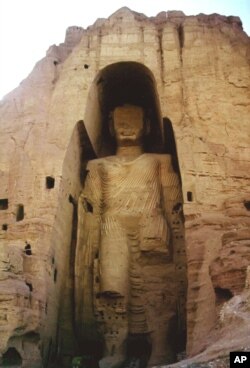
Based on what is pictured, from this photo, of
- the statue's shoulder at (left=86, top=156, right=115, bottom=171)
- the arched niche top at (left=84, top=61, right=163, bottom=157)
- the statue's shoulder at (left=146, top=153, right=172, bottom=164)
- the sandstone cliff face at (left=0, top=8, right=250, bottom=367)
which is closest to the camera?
the sandstone cliff face at (left=0, top=8, right=250, bottom=367)

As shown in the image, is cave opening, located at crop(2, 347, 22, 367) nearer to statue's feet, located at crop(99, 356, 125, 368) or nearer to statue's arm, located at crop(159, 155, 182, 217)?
statue's feet, located at crop(99, 356, 125, 368)

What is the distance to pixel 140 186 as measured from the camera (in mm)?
10742

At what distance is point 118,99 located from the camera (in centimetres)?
1272

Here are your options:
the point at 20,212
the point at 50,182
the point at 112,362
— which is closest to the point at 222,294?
the point at 112,362

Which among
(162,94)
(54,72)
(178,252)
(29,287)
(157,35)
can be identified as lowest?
(29,287)

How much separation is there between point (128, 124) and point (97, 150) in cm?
100

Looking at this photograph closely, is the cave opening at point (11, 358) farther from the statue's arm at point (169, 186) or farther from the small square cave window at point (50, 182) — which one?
the statue's arm at point (169, 186)

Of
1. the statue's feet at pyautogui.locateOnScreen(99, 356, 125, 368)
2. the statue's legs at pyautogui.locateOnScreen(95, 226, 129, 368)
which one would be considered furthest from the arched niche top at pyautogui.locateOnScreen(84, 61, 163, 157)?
the statue's feet at pyautogui.locateOnScreen(99, 356, 125, 368)

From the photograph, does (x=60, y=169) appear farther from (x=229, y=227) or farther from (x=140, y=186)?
(x=229, y=227)

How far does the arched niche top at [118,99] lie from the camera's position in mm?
11305

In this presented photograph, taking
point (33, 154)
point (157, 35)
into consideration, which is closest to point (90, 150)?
point (33, 154)

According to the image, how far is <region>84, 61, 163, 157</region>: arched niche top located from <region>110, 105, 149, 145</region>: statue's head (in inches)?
12.3

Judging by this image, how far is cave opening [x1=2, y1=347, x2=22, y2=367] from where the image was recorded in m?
7.47

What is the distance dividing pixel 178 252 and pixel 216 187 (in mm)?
1634
